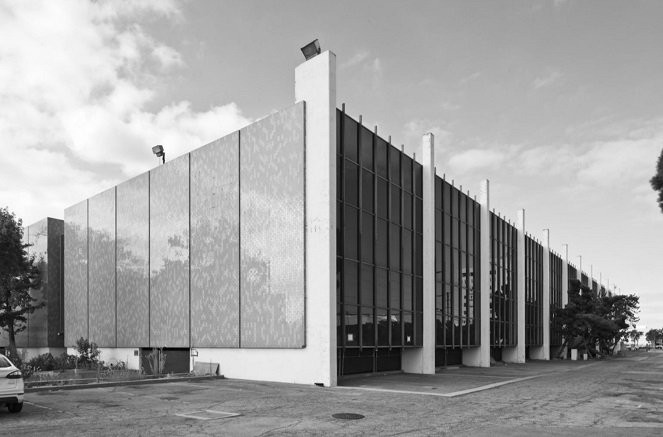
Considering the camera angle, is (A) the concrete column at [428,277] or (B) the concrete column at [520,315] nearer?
(A) the concrete column at [428,277]

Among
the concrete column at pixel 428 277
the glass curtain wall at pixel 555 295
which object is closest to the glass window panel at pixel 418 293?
the concrete column at pixel 428 277

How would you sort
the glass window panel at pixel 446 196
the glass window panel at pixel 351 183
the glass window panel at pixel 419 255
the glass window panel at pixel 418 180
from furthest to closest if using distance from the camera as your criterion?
the glass window panel at pixel 446 196 → the glass window panel at pixel 418 180 → the glass window panel at pixel 419 255 → the glass window panel at pixel 351 183

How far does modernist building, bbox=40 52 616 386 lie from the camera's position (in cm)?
2367

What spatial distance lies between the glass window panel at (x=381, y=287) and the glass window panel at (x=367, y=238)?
97cm

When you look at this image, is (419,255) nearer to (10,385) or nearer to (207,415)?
(207,415)

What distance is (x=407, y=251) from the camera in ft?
99.0

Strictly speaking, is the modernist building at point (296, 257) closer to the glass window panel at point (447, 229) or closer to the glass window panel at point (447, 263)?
the glass window panel at point (447, 229)

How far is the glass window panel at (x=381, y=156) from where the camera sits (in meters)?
28.1

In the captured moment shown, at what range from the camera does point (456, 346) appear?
A: 34.4 m

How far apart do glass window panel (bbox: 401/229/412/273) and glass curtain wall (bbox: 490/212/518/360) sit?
42.0 feet

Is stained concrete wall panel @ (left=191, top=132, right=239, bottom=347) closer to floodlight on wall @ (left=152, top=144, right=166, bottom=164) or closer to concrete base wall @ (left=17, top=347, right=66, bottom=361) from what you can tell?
floodlight on wall @ (left=152, top=144, right=166, bottom=164)

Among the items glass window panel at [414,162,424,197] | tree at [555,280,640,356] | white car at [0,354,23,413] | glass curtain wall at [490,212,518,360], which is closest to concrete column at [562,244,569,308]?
tree at [555,280,640,356]

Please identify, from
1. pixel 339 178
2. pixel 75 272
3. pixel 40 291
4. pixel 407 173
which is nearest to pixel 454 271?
pixel 407 173

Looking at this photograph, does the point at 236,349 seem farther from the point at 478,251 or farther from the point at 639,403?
the point at 478,251
